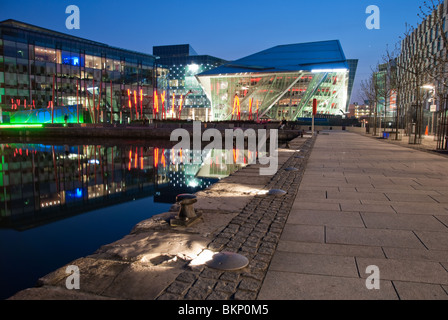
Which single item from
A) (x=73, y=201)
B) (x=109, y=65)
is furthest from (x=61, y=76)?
(x=73, y=201)

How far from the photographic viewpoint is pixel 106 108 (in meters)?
68.4

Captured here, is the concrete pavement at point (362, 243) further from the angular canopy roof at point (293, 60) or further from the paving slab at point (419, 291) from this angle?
the angular canopy roof at point (293, 60)

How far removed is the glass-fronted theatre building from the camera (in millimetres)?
56250

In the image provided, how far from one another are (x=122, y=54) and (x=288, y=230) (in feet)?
249

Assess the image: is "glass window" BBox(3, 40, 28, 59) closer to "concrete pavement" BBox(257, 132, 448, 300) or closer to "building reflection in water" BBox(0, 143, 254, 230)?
"building reflection in water" BBox(0, 143, 254, 230)

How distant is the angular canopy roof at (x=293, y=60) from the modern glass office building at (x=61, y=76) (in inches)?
693

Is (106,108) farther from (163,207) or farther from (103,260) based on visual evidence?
(103,260)

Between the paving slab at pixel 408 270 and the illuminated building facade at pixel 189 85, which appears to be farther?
the illuminated building facade at pixel 189 85

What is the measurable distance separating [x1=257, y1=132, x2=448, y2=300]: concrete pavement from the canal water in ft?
13.8

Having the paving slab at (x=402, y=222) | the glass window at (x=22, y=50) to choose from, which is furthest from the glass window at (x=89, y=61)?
the paving slab at (x=402, y=222)

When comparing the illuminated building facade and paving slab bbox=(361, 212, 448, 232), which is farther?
the illuminated building facade

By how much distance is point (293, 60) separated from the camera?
7869cm

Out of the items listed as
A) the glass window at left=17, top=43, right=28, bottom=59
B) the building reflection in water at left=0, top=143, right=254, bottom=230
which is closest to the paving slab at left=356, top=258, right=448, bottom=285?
the building reflection in water at left=0, top=143, right=254, bottom=230

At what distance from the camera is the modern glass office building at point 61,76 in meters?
55.6
